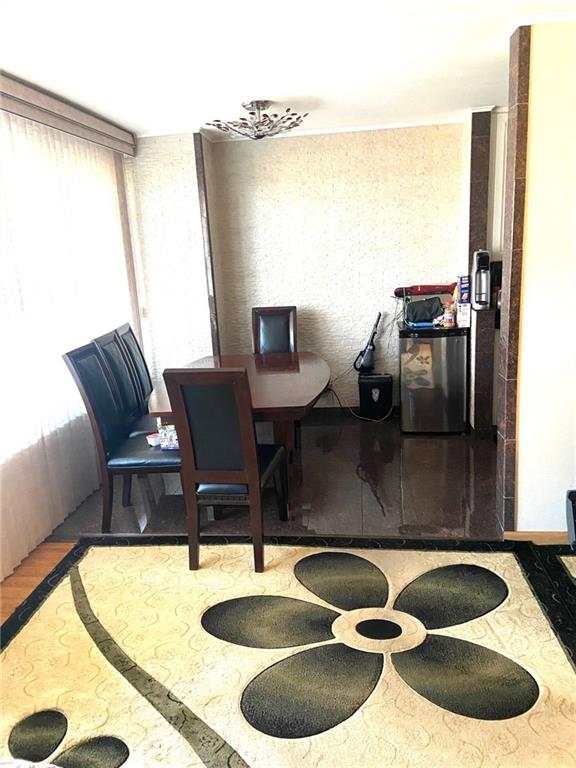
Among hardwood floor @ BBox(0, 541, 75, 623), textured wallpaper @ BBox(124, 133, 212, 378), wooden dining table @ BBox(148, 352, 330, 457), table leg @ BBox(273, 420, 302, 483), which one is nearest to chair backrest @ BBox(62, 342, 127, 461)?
wooden dining table @ BBox(148, 352, 330, 457)

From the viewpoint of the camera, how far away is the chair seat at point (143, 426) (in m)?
3.40

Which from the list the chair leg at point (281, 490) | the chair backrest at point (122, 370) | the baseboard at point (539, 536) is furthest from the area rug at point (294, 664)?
the chair backrest at point (122, 370)

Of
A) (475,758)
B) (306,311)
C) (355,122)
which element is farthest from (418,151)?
(475,758)

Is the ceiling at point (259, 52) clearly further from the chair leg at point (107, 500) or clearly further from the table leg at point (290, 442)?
the chair leg at point (107, 500)

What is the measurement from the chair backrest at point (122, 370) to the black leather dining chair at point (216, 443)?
100cm

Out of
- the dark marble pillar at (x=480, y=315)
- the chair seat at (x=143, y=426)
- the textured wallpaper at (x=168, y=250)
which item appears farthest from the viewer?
the textured wallpaper at (x=168, y=250)

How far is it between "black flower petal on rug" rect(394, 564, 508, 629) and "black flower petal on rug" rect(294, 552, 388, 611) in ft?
0.37

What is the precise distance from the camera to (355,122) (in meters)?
4.46

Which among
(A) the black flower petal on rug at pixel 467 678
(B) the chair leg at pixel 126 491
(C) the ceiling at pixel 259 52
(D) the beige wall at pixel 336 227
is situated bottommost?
(A) the black flower petal on rug at pixel 467 678

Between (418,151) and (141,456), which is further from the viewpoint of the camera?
(418,151)

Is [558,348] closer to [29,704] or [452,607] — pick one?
[452,607]

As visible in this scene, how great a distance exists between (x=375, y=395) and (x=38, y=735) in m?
3.51

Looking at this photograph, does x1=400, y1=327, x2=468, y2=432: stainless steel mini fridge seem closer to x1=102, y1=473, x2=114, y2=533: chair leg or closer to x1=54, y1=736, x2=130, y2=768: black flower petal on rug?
x1=102, y1=473, x2=114, y2=533: chair leg

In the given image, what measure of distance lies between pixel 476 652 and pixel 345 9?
246 cm
